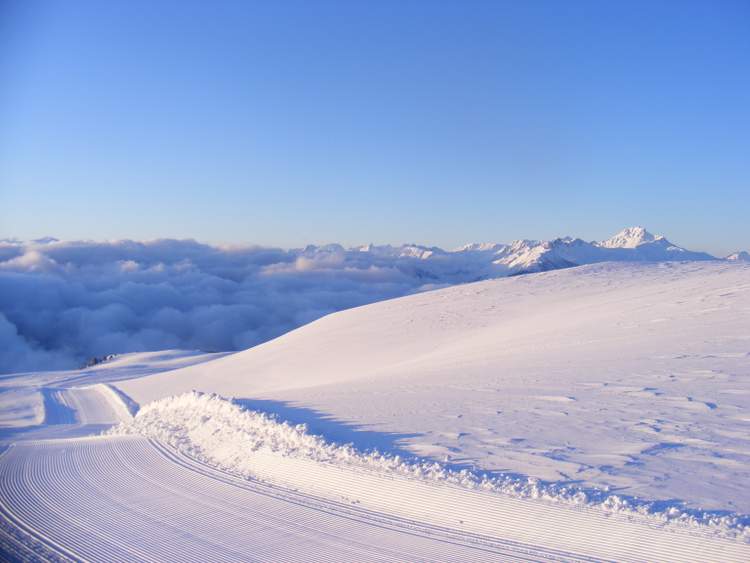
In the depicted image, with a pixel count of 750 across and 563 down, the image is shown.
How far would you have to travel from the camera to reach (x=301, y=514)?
9.98 m

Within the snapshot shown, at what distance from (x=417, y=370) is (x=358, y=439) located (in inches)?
438

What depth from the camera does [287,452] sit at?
12.9m

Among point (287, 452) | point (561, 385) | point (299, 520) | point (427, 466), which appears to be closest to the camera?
point (299, 520)

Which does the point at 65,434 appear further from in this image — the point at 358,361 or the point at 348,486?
the point at 348,486

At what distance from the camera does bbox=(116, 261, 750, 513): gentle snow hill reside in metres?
10.5

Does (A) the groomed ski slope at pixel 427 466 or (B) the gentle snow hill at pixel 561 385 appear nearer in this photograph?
(A) the groomed ski slope at pixel 427 466

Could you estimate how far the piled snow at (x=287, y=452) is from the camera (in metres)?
8.48

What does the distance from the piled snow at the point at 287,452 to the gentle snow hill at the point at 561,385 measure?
1.64 feet

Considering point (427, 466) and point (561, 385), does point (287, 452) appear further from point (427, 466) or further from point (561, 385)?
point (561, 385)

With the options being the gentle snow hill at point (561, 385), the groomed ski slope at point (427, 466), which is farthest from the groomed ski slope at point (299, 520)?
the gentle snow hill at point (561, 385)

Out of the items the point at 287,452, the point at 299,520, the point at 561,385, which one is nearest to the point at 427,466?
the point at 299,520

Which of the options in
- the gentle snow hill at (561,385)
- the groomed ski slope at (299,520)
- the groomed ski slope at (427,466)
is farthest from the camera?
the gentle snow hill at (561,385)

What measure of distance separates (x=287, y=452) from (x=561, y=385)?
7.97m

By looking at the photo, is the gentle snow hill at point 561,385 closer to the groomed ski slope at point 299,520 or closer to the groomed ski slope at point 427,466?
the groomed ski slope at point 427,466
